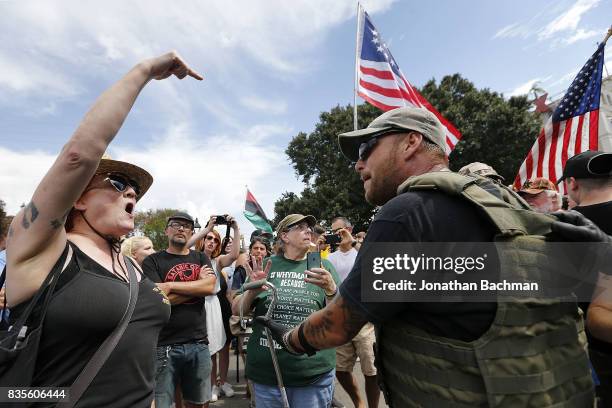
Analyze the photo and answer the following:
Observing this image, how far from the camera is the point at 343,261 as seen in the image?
6.01 metres

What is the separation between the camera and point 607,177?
8.55 ft

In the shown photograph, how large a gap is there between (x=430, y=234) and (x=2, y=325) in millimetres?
1753

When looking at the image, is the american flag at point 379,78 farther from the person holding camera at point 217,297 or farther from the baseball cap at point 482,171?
the person holding camera at point 217,297

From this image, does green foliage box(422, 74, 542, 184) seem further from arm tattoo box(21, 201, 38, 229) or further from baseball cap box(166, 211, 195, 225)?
arm tattoo box(21, 201, 38, 229)

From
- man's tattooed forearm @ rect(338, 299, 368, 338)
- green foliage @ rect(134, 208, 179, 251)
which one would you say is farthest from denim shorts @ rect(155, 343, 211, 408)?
green foliage @ rect(134, 208, 179, 251)

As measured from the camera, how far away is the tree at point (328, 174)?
76.5 feet

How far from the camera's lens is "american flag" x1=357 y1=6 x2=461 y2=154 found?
7.01 metres

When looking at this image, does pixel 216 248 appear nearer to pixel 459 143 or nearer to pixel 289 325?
pixel 289 325

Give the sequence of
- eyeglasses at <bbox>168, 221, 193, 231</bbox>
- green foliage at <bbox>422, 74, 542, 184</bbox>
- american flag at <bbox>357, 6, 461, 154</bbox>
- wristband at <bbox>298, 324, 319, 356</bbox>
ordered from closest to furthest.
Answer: wristband at <bbox>298, 324, 319, 356</bbox>
eyeglasses at <bbox>168, 221, 193, 231</bbox>
american flag at <bbox>357, 6, 461, 154</bbox>
green foliage at <bbox>422, 74, 542, 184</bbox>

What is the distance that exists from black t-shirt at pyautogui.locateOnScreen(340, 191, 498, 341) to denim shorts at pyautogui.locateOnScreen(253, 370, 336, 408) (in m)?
2.11

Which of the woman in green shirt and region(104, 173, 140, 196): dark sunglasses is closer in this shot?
region(104, 173, 140, 196): dark sunglasses

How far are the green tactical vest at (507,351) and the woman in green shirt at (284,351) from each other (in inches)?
57.8

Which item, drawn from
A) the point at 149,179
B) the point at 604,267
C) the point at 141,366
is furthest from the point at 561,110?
the point at 141,366

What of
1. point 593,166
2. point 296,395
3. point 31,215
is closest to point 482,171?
point 593,166
